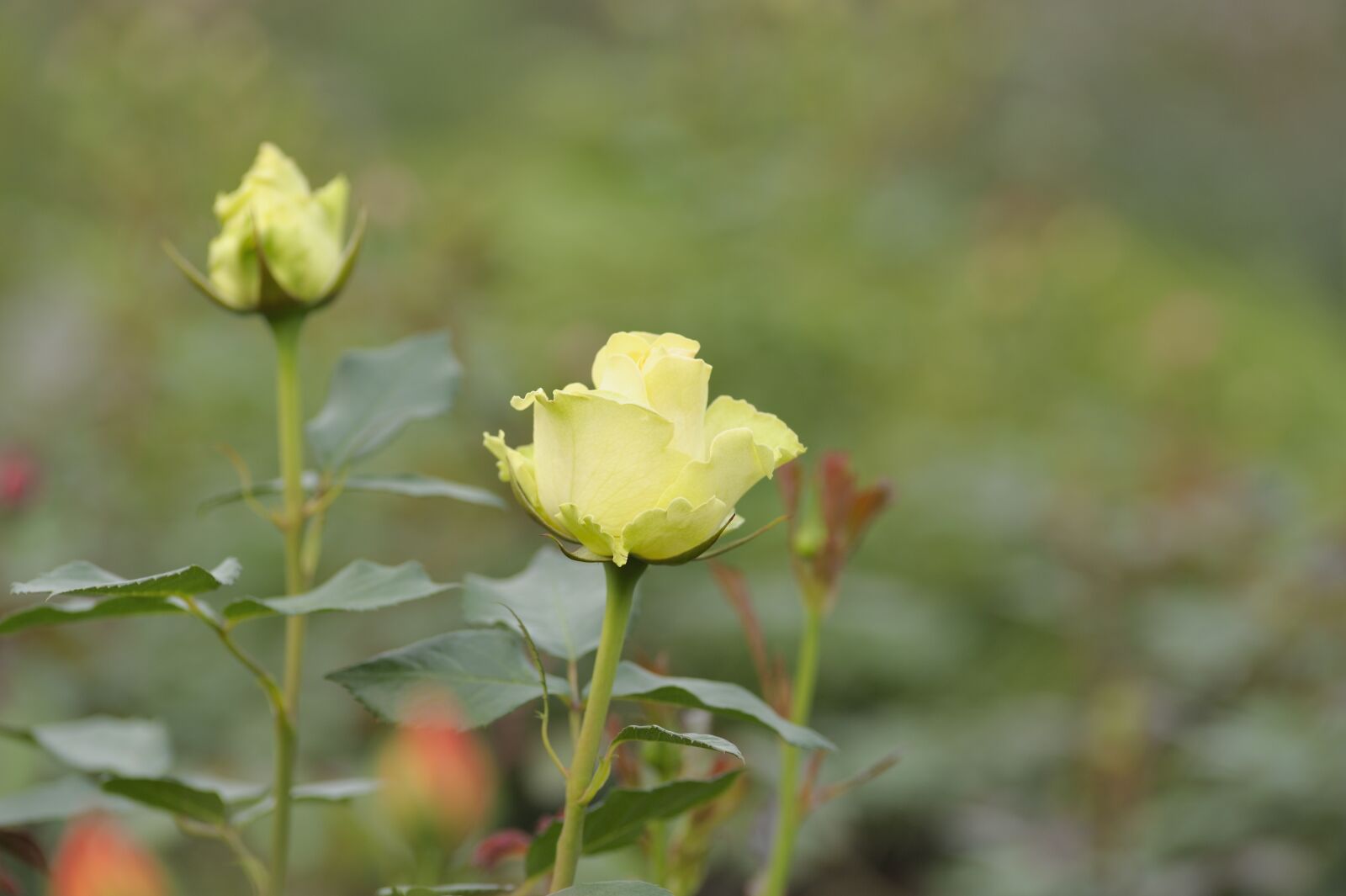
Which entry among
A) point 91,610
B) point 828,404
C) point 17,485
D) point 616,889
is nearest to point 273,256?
point 91,610

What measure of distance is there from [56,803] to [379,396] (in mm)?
174

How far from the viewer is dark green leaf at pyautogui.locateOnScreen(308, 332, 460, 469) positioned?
45 cm

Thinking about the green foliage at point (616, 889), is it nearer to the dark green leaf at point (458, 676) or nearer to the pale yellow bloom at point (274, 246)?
the dark green leaf at point (458, 676)

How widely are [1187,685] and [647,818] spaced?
143cm

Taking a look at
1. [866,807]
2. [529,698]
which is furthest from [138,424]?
[529,698]

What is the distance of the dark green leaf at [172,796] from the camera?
36 cm

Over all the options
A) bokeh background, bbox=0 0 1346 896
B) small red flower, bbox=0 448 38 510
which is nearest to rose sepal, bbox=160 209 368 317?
bokeh background, bbox=0 0 1346 896

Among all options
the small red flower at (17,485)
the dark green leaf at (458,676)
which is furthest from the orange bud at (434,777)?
the small red flower at (17,485)

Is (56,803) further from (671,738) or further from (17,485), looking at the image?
(17,485)

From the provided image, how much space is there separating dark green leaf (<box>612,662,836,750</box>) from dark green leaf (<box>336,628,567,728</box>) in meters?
0.02

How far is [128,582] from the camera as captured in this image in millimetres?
314

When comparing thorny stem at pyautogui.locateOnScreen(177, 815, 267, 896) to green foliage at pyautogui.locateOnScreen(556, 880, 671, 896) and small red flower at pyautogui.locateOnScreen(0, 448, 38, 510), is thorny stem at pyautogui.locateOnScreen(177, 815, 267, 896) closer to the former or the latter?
green foliage at pyautogui.locateOnScreen(556, 880, 671, 896)

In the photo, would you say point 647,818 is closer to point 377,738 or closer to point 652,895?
point 652,895

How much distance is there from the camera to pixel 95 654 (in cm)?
127
